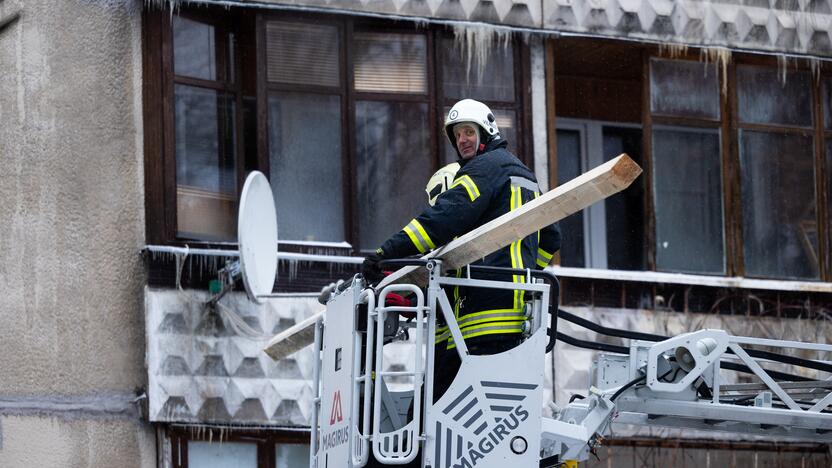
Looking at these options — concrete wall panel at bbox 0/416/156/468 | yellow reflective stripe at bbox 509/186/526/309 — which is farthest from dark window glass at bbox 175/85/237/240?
yellow reflective stripe at bbox 509/186/526/309

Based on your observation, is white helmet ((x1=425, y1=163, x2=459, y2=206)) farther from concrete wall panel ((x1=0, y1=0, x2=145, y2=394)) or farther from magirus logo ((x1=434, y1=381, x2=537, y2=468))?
concrete wall panel ((x1=0, y1=0, x2=145, y2=394))

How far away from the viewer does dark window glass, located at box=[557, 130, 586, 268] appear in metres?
17.2

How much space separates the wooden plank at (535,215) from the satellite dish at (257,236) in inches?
142

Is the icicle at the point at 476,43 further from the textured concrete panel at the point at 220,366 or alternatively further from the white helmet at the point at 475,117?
the white helmet at the point at 475,117

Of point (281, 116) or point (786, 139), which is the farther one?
point (786, 139)

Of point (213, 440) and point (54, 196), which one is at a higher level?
point (54, 196)

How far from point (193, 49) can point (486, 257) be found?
5637 millimetres

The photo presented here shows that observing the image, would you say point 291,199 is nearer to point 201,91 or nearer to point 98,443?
point 201,91

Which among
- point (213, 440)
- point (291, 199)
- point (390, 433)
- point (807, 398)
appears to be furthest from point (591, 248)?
point (390, 433)

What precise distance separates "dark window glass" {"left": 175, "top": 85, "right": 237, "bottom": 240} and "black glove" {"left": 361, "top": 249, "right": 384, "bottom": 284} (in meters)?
5.09

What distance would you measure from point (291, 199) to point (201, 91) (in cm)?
117

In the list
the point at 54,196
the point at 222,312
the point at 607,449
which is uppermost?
the point at 54,196

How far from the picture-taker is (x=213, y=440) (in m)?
15.1

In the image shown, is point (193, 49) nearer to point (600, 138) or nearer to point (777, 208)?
point (600, 138)
